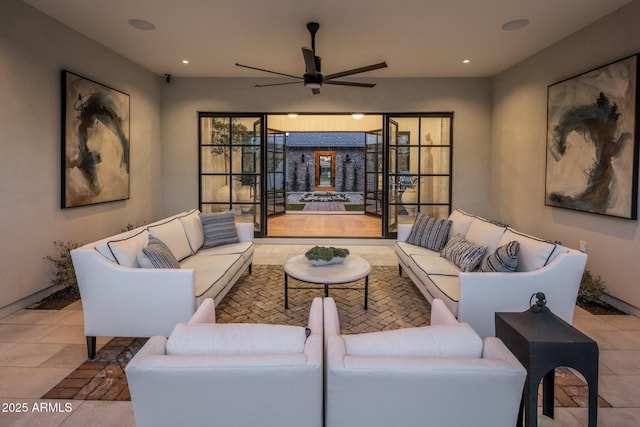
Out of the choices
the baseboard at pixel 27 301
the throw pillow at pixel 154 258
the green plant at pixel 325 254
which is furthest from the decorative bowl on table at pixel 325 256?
the baseboard at pixel 27 301

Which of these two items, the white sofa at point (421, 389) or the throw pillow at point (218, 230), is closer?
the white sofa at point (421, 389)

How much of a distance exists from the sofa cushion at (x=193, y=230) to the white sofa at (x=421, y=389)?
3.19 metres

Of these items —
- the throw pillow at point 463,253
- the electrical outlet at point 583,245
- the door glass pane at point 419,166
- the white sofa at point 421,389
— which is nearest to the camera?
the white sofa at point 421,389

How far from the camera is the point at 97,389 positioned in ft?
7.62

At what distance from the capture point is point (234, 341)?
133cm

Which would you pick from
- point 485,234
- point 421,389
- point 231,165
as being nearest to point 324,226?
point 231,165

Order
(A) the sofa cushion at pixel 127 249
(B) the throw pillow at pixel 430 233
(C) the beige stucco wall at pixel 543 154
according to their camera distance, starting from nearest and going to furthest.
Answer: (A) the sofa cushion at pixel 127 249, (C) the beige stucco wall at pixel 543 154, (B) the throw pillow at pixel 430 233

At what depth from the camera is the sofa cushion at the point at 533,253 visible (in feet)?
9.07

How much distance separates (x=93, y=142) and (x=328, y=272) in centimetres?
331

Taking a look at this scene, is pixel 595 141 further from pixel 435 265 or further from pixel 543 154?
pixel 435 265

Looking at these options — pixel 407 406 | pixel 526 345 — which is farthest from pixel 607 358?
pixel 407 406

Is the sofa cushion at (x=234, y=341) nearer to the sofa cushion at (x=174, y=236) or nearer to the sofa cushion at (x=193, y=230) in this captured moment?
the sofa cushion at (x=174, y=236)

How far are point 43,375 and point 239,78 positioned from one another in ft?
17.2

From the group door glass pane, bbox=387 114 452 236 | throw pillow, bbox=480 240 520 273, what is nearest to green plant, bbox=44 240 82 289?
throw pillow, bbox=480 240 520 273
